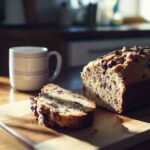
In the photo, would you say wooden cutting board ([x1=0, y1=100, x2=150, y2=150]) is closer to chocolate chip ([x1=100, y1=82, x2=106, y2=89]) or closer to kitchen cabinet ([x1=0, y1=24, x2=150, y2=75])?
chocolate chip ([x1=100, y1=82, x2=106, y2=89])

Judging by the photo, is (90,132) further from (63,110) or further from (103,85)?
(103,85)

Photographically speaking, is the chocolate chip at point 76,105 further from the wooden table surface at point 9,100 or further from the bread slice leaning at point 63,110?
the wooden table surface at point 9,100

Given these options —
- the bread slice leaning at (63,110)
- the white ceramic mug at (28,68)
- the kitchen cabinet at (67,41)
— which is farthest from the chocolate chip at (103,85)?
the kitchen cabinet at (67,41)

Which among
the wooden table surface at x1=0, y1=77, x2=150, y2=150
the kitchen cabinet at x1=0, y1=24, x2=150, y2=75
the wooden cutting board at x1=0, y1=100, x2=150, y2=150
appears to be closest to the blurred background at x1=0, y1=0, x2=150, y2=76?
the kitchen cabinet at x1=0, y1=24, x2=150, y2=75

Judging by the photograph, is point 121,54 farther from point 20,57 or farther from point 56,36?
point 56,36

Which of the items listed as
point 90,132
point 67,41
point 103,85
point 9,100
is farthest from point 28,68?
point 67,41

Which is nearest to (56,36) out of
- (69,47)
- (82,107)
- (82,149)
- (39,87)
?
(69,47)
